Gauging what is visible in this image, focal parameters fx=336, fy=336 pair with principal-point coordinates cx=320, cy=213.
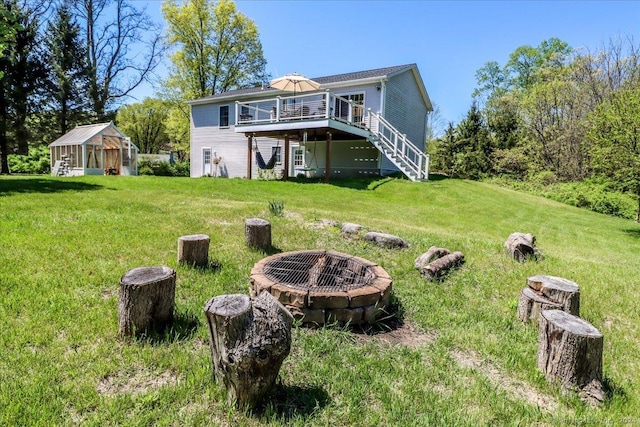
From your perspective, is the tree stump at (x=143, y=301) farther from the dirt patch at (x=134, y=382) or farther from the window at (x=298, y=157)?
the window at (x=298, y=157)

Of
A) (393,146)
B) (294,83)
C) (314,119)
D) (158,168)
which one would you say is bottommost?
(158,168)

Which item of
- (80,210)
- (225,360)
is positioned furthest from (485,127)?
(225,360)

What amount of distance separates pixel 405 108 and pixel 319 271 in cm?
1627

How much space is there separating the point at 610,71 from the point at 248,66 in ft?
80.6

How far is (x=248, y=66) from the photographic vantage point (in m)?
28.6

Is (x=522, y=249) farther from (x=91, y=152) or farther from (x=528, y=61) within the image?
(x=528, y=61)

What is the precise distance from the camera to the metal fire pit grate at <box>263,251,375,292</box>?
3.14 m

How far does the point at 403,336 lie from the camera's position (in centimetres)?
298

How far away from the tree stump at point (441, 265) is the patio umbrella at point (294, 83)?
10.2 meters

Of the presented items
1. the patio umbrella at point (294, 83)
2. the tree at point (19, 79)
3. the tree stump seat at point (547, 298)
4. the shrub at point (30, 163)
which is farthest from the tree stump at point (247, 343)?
the shrub at point (30, 163)

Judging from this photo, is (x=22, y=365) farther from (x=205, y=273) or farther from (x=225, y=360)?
(x=205, y=273)

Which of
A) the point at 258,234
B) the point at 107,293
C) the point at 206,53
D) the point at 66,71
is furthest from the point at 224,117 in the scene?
the point at 107,293

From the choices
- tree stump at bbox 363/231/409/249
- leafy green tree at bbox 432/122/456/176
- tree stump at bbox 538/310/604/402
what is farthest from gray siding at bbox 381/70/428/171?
tree stump at bbox 538/310/604/402

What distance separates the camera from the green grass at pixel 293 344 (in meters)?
1.97
